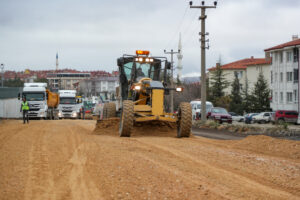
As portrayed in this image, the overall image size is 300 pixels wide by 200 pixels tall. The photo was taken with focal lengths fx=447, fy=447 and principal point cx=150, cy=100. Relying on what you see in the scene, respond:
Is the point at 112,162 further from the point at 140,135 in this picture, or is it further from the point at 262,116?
the point at 262,116

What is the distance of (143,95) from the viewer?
1812 cm

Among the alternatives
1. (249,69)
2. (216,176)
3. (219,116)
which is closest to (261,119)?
(219,116)

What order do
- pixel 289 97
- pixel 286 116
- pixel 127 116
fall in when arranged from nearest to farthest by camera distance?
pixel 127 116 → pixel 286 116 → pixel 289 97

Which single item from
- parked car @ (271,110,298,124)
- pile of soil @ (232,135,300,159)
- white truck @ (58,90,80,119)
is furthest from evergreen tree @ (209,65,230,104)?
pile of soil @ (232,135,300,159)

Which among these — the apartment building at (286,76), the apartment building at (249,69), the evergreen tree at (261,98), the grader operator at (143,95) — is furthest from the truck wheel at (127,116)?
the apartment building at (249,69)

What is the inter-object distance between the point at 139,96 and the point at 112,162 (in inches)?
328

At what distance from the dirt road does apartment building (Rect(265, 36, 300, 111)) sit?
179 ft

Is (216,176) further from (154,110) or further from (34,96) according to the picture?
(34,96)

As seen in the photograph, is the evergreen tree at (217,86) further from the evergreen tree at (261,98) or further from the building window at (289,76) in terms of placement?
the building window at (289,76)

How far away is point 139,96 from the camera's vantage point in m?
18.2

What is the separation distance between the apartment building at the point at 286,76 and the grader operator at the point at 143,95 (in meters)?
49.3

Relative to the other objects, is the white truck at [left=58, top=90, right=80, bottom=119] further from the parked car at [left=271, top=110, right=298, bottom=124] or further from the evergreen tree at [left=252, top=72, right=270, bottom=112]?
the evergreen tree at [left=252, top=72, right=270, bottom=112]

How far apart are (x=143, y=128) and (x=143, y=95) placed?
58.4 inches

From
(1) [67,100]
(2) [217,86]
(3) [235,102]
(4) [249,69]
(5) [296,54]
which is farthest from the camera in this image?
(4) [249,69]
